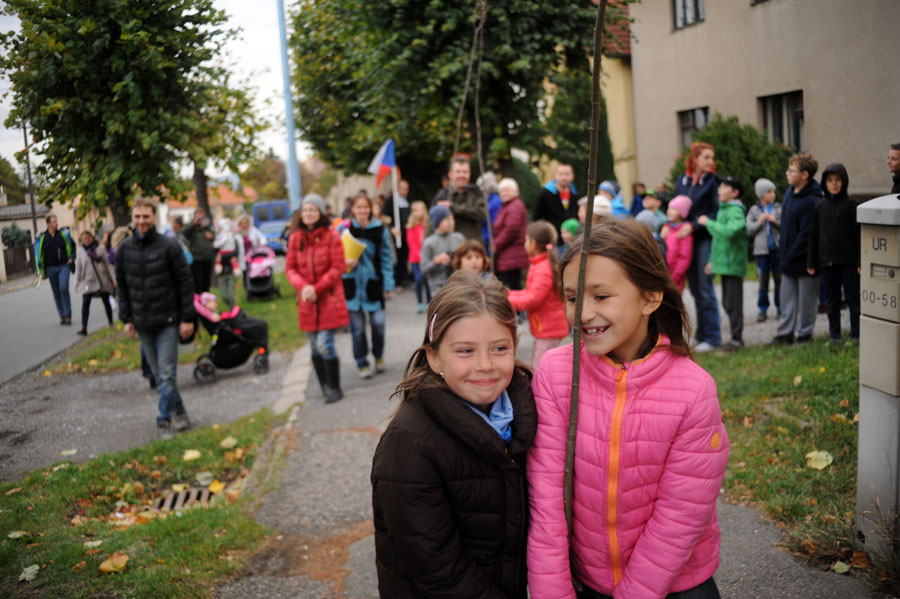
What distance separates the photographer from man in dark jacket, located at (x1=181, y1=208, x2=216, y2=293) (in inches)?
552

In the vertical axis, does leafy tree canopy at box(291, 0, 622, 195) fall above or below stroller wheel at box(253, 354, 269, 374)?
above

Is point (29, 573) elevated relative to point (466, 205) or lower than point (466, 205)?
lower

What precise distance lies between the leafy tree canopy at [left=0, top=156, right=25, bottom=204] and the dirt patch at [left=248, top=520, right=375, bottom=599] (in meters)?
2.33

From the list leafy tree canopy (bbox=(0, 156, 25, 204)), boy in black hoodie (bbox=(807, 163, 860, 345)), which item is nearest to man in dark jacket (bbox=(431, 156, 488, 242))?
boy in black hoodie (bbox=(807, 163, 860, 345))

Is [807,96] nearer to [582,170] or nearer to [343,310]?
[343,310]

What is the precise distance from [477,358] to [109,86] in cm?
319

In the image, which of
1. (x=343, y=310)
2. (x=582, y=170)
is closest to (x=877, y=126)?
(x=343, y=310)

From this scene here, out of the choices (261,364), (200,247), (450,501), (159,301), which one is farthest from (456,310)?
(200,247)

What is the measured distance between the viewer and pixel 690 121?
6.74 m

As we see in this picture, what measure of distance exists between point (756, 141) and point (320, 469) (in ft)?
13.2

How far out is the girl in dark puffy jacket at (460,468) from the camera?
239 cm

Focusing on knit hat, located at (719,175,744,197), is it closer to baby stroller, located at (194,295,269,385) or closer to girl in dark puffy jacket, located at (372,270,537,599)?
baby stroller, located at (194,295,269,385)

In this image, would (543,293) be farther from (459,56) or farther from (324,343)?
(459,56)

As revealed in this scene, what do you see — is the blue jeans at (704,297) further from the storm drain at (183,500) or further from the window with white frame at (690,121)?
the storm drain at (183,500)
